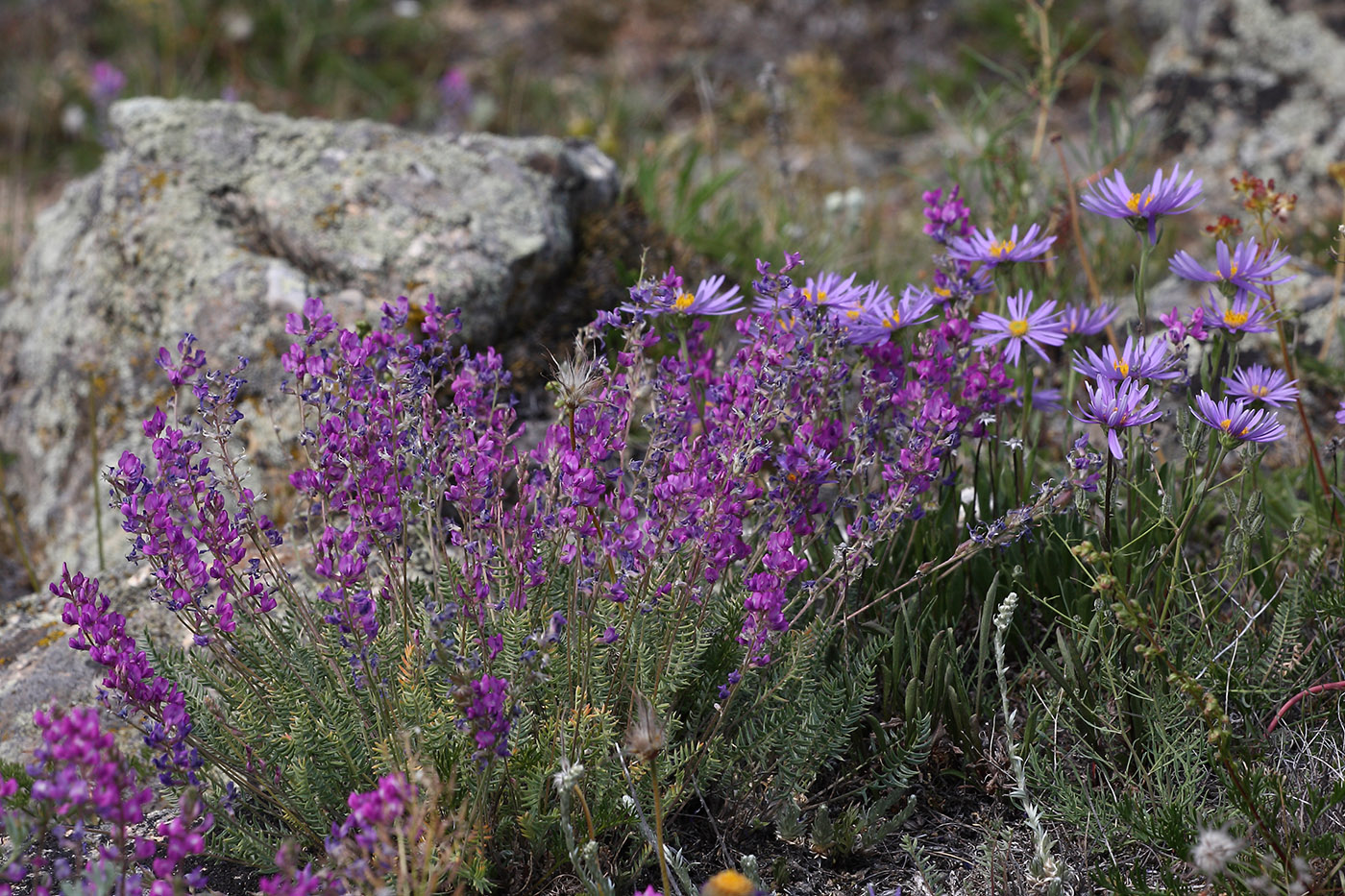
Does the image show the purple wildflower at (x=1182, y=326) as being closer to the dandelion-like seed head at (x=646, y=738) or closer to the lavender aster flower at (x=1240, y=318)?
the lavender aster flower at (x=1240, y=318)

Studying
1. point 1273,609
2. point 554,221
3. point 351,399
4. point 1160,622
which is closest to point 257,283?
point 554,221

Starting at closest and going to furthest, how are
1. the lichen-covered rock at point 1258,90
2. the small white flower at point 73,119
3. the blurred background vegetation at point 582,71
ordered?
1. the lichen-covered rock at point 1258,90
2. the blurred background vegetation at point 582,71
3. the small white flower at point 73,119

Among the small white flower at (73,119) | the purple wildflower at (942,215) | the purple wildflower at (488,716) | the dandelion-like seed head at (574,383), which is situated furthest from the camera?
the small white flower at (73,119)

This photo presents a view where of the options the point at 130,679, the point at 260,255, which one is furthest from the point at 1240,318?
the point at 260,255

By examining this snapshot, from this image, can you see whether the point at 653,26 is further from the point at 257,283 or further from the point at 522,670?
the point at 522,670

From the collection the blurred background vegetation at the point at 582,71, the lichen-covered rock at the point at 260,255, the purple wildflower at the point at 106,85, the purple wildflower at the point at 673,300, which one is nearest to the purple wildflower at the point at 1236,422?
the purple wildflower at the point at 673,300

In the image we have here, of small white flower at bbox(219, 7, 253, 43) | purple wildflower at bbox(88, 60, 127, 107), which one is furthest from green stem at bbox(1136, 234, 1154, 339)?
small white flower at bbox(219, 7, 253, 43)

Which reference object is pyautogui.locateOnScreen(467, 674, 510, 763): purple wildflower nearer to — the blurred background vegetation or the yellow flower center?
the yellow flower center
